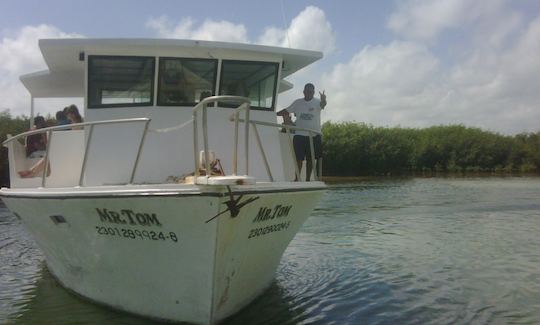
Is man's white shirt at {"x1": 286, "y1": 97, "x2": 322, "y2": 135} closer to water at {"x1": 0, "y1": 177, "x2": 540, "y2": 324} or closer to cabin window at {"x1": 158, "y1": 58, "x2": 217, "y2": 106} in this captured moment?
cabin window at {"x1": 158, "y1": 58, "x2": 217, "y2": 106}

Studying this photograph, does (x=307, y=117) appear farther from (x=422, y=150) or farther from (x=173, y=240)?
(x=422, y=150)

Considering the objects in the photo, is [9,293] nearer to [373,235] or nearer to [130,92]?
[130,92]

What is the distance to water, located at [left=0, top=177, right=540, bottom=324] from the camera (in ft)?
25.2

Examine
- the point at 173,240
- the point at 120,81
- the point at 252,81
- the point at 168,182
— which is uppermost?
the point at 252,81

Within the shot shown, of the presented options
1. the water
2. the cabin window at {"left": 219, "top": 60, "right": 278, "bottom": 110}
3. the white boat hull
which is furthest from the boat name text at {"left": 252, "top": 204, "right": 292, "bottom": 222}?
the cabin window at {"left": 219, "top": 60, "right": 278, "bottom": 110}

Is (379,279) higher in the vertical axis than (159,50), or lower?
lower

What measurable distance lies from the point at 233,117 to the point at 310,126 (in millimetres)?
3195

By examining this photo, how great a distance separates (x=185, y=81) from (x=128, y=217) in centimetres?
279

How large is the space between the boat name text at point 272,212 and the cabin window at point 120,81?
2.86 meters

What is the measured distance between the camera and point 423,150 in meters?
68.4

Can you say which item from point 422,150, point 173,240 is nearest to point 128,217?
point 173,240

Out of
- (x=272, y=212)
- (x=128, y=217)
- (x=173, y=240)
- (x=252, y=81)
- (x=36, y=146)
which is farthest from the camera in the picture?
(x=36, y=146)

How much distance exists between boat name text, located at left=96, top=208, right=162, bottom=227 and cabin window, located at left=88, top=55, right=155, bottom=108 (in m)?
2.33

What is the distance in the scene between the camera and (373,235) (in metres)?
15.1
